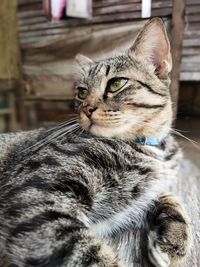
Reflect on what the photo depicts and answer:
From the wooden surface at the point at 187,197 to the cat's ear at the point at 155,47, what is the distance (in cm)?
36

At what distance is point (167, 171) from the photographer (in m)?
0.88

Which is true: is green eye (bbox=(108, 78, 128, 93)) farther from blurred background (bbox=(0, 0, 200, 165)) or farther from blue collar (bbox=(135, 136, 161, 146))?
blurred background (bbox=(0, 0, 200, 165))

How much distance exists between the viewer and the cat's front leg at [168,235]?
75 centimetres

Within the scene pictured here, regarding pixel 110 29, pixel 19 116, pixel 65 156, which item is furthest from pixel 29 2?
pixel 65 156

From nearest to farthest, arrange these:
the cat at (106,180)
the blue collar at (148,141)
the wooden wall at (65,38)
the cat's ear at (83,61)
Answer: the cat at (106,180)
the blue collar at (148,141)
the cat's ear at (83,61)
the wooden wall at (65,38)

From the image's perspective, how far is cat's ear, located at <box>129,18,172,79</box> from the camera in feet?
2.77

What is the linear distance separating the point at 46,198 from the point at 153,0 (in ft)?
2.19

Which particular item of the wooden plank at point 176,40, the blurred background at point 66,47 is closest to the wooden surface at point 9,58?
the blurred background at point 66,47

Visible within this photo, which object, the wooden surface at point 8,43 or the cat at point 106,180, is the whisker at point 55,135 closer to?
the cat at point 106,180

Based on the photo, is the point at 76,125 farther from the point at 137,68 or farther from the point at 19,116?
the point at 19,116

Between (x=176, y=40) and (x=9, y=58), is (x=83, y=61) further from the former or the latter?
(x=9, y=58)

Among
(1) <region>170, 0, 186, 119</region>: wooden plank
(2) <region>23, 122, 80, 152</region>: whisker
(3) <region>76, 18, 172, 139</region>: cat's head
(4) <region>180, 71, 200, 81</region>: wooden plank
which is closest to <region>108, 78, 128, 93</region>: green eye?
(3) <region>76, 18, 172, 139</region>: cat's head

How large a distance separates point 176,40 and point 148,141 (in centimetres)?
39

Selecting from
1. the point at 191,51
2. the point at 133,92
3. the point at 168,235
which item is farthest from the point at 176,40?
the point at 168,235
